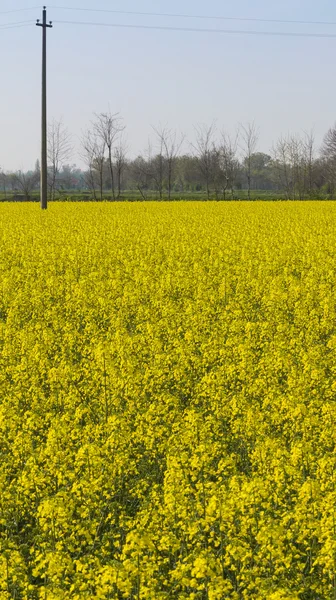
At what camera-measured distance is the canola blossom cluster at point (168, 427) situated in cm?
444

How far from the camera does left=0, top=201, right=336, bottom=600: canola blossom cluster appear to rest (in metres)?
4.44

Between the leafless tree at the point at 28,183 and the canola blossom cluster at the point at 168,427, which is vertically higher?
the leafless tree at the point at 28,183

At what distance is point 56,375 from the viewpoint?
806 cm

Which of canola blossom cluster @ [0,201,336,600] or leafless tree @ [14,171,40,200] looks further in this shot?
leafless tree @ [14,171,40,200]

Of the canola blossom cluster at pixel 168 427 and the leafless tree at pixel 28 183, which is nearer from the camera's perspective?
the canola blossom cluster at pixel 168 427

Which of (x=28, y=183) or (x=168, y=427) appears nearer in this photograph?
(x=168, y=427)

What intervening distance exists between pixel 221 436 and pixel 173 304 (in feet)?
17.6

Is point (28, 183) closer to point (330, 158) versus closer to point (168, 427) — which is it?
point (330, 158)

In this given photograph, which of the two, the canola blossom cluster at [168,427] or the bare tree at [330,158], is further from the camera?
the bare tree at [330,158]

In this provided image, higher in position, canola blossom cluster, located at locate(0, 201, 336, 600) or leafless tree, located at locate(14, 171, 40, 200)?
leafless tree, located at locate(14, 171, 40, 200)

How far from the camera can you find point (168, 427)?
697 cm

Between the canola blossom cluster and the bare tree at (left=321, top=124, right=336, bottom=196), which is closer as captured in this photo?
the canola blossom cluster

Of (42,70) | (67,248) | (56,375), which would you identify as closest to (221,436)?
(56,375)

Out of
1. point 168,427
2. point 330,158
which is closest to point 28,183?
point 330,158
